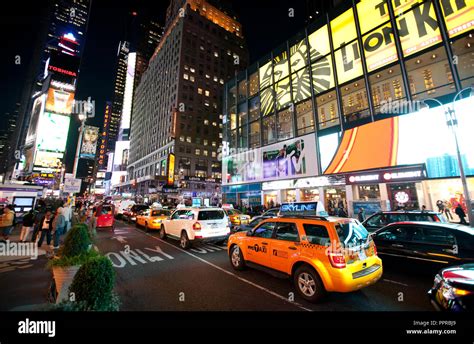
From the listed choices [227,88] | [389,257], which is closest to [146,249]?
[389,257]

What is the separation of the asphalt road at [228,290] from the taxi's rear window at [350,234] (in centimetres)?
129

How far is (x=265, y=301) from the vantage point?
14.4ft

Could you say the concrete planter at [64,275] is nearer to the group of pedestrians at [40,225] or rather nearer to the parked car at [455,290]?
the parked car at [455,290]

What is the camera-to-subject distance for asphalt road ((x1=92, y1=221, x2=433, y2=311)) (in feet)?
13.8

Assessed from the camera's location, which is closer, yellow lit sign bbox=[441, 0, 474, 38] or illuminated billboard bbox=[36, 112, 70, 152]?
yellow lit sign bbox=[441, 0, 474, 38]

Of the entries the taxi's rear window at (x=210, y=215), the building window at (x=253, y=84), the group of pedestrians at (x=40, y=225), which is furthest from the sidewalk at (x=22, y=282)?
the building window at (x=253, y=84)

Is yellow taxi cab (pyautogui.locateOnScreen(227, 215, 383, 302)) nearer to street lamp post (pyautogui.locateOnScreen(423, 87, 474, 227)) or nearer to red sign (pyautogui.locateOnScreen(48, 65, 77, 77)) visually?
street lamp post (pyautogui.locateOnScreen(423, 87, 474, 227))

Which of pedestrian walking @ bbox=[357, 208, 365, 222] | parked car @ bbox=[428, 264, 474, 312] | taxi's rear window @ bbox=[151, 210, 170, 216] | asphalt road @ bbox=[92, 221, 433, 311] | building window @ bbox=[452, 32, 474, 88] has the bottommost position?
asphalt road @ bbox=[92, 221, 433, 311]

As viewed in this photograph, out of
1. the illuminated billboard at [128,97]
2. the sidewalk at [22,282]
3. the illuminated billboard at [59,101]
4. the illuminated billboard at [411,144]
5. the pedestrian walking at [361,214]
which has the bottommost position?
the sidewalk at [22,282]


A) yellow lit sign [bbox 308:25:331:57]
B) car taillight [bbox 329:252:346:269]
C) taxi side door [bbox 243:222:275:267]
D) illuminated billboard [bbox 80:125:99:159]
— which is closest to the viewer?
car taillight [bbox 329:252:346:269]

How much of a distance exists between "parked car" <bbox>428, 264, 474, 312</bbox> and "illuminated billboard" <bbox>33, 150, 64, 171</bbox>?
54902 mm

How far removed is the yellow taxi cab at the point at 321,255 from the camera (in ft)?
13.7

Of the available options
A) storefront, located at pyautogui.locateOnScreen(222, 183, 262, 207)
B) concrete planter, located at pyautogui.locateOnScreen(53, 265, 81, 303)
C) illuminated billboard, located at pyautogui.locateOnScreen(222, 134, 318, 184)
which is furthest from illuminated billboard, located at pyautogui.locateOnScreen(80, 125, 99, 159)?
concrete planter, located at pyautogui.locateOnScreen(53, 265, 81, 303)
